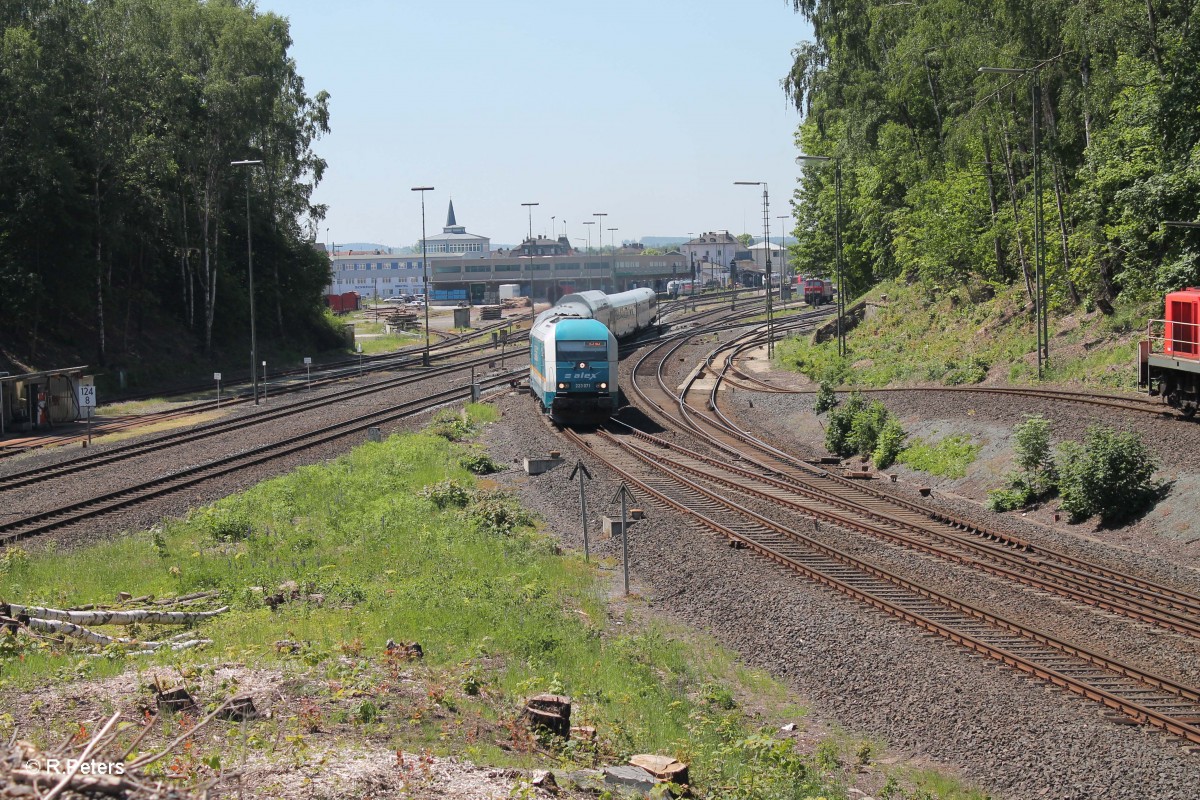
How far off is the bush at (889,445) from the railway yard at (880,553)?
0.98 meters

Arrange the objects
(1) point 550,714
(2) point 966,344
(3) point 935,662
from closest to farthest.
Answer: (1) point 550,714, (3) point 935,662, (2) point 966,344

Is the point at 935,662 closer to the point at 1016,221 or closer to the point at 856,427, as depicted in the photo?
the point at 856,427

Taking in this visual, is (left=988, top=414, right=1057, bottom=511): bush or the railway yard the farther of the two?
(left=988, top=414, right=1057, bottom=511): bush

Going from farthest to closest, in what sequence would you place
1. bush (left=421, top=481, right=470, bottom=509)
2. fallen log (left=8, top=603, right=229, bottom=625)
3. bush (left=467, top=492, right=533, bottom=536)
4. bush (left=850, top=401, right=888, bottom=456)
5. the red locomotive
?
bush (left=850, top=401, right=888, bottom=456) < the red locomotive < bush (left=421, top=481, right=470, bottom=509) < bush (left=467, top=492, right=533, bottom=536) < fallen log (left=8, top=603, right=229, bottom=625)

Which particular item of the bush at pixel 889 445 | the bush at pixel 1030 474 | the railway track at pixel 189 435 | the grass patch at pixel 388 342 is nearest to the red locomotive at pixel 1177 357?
the bush at pixel 1030 474

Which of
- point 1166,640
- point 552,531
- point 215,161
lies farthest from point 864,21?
point 1166,640

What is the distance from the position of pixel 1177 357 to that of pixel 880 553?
969cm

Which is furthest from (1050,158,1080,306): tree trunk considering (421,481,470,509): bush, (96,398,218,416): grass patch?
(96,398,218,416): grass patch

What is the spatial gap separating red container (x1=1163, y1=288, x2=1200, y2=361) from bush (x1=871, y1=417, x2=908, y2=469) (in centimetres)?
681

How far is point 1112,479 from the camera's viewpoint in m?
20.4

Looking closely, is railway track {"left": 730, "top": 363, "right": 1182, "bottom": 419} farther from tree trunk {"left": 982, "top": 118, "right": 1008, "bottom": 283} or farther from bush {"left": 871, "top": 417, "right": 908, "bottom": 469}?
tree trunk {"left": 982, "top": 118, "right": 1008, "bottom": 283}

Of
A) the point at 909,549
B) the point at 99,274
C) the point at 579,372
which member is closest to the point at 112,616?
the point at 909,549

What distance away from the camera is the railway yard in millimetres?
11703

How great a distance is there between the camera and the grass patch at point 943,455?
2583 cm
